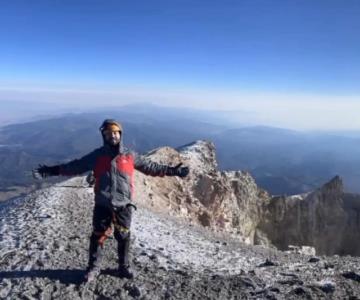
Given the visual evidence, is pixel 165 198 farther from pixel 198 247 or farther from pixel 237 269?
pixel 237 269

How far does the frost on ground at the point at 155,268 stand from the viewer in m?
9.11

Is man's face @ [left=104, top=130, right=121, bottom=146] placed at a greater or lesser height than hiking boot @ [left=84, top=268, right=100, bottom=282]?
greater

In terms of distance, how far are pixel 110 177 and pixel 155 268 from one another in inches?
106

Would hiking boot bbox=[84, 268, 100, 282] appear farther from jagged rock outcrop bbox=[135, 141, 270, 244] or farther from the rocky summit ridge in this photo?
jagged rock outcrop bbox=[135, 141, 270, 244]

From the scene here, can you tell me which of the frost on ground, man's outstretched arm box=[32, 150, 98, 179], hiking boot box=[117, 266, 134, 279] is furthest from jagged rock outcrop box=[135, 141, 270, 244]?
man's outstretched arm box=[32, 150, 98, 179]

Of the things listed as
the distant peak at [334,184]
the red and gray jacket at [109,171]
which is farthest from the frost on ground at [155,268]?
the distant peak at [334,184]

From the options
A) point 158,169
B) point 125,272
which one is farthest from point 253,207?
point 158,169

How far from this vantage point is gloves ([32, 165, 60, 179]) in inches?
371

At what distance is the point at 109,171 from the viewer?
29.8 feet

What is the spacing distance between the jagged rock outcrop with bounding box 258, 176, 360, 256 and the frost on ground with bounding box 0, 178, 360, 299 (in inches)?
1249

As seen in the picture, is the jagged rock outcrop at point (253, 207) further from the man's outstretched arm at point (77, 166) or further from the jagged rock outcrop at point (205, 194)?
the man's outstretched arm at point (77, 166)

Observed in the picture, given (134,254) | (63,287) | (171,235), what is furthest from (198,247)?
(63,287)

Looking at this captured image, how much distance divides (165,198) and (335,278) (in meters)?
18.0

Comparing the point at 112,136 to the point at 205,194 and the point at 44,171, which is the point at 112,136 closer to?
the point at 44,171
